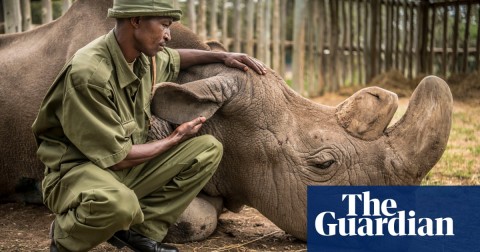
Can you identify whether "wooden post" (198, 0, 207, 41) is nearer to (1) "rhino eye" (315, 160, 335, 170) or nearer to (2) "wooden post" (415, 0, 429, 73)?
(1) "rhino eye" (315, 160, 335, 170)

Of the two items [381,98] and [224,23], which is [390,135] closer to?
[381,98]

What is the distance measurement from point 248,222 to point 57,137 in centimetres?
179

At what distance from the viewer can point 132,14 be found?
405 centimetres

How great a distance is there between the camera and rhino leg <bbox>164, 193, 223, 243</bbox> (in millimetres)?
4816

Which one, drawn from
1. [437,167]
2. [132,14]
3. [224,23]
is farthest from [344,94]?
[132,14]

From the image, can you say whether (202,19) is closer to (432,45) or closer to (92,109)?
(432,45)

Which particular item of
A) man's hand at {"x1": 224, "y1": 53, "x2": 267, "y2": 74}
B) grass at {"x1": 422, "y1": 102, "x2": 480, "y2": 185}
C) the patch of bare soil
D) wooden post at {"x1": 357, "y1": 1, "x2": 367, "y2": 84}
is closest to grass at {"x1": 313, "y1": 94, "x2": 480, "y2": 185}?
grass at {"x1": 422, "y1": 102, "x2": 480, "y2": 185}

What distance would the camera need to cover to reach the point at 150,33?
162 inches

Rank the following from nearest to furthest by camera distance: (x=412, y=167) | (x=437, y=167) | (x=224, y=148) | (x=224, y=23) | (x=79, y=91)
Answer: (x=79, y=91) < (x=412, y=167) < (x=224, y=148) < (x=437, y=167) < (x=224, y=23)

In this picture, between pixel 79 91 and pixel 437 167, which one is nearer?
pixel 79 91

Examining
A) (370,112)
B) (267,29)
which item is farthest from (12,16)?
(267,29)

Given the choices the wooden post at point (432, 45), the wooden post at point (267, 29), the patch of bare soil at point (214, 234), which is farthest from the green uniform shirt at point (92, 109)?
the wooden post at point (432, 45)

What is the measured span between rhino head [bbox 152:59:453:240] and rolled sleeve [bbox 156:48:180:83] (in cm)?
13

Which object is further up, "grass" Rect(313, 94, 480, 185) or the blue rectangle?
the blue rectangle
